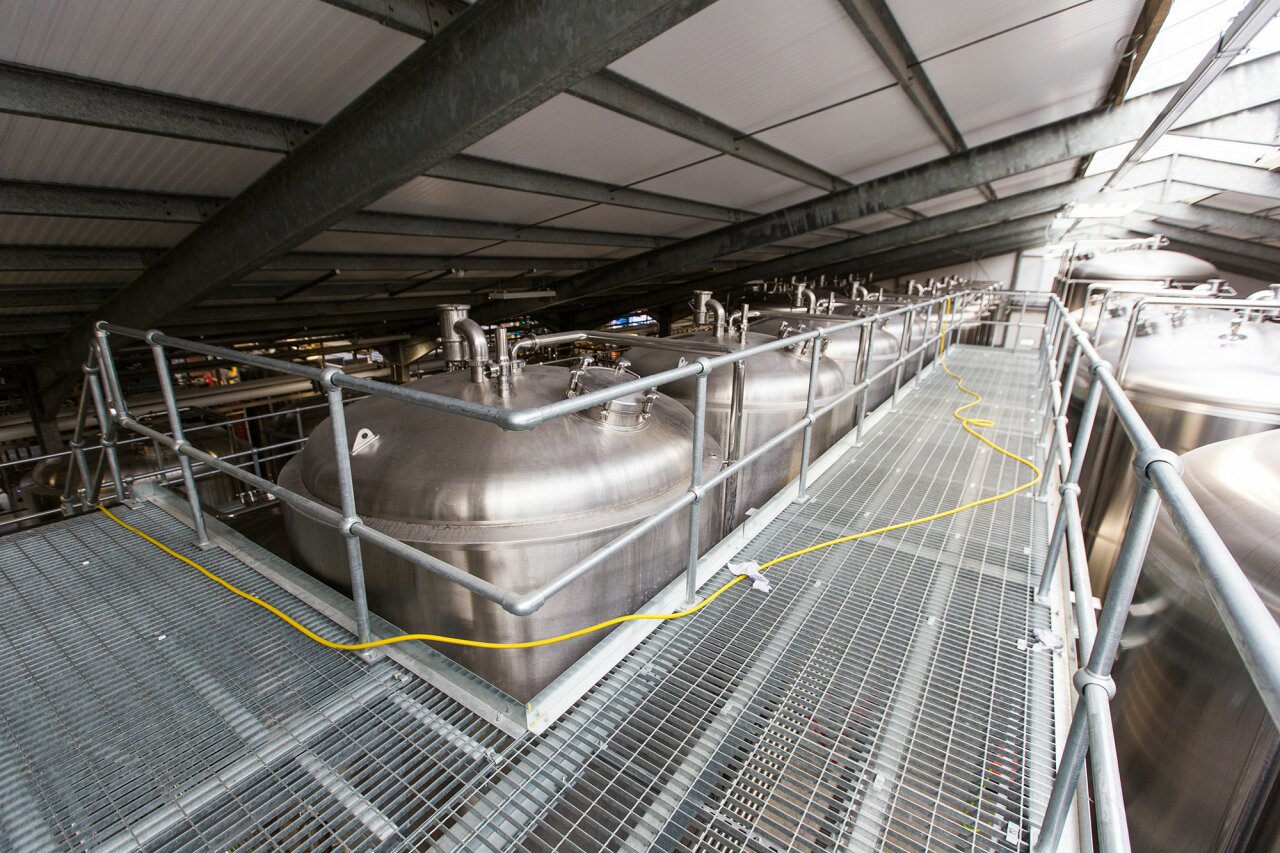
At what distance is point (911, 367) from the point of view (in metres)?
10.7

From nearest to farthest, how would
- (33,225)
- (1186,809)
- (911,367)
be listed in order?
1. (1186,809)
2. (33,225)
3. (911,367)

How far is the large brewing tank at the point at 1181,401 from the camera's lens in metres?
4.77

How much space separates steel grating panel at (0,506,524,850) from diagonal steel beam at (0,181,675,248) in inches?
141

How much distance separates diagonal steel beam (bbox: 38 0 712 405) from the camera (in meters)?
3.12

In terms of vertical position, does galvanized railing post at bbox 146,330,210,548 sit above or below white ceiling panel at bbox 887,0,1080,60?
below

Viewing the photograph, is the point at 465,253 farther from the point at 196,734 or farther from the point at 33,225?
the point at 196,734

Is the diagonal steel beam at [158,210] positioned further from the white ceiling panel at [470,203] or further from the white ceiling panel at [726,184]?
the white ceiling panel at [726,184]

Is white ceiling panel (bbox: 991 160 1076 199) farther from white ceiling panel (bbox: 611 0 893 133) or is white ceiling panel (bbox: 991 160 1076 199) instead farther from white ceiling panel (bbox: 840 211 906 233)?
white ceiling panel (bbox: 611 0 893 133)

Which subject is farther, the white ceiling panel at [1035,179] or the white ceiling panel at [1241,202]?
the white ceiling panel at [1241,202]

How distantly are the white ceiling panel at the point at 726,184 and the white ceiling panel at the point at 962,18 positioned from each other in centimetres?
242

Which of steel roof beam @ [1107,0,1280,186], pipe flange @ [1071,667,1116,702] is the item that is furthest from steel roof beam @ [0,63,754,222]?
steel roof beam @ [1107,0,1280,186]

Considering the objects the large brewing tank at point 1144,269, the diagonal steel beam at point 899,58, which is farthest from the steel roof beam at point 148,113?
the large brewing tank at point 1144,269

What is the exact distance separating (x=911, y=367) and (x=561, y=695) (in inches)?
413

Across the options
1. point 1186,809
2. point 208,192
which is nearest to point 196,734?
point 1186,809
